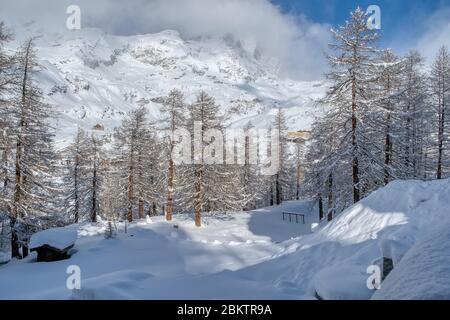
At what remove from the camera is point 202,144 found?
24438 mm

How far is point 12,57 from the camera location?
1468cm

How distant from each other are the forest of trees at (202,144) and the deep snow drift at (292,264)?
5.32 metres

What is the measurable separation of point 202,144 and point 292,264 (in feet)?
50.8

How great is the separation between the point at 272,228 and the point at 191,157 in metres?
10.1

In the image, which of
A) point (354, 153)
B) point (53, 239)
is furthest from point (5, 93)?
point (354, 153)

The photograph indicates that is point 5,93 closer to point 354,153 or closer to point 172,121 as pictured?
point 172,121

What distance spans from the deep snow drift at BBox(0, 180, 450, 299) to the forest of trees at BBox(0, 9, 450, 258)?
17.5ft

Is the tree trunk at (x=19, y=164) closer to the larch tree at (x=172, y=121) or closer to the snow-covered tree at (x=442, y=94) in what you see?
the larch tree at (x=172, y=121)

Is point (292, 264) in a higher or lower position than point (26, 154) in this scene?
lower

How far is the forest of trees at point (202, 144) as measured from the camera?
17422 mm

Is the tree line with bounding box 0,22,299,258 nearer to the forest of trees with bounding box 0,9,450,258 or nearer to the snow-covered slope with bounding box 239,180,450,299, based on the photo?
the forest of trees with bounding box 0,9,450,258
